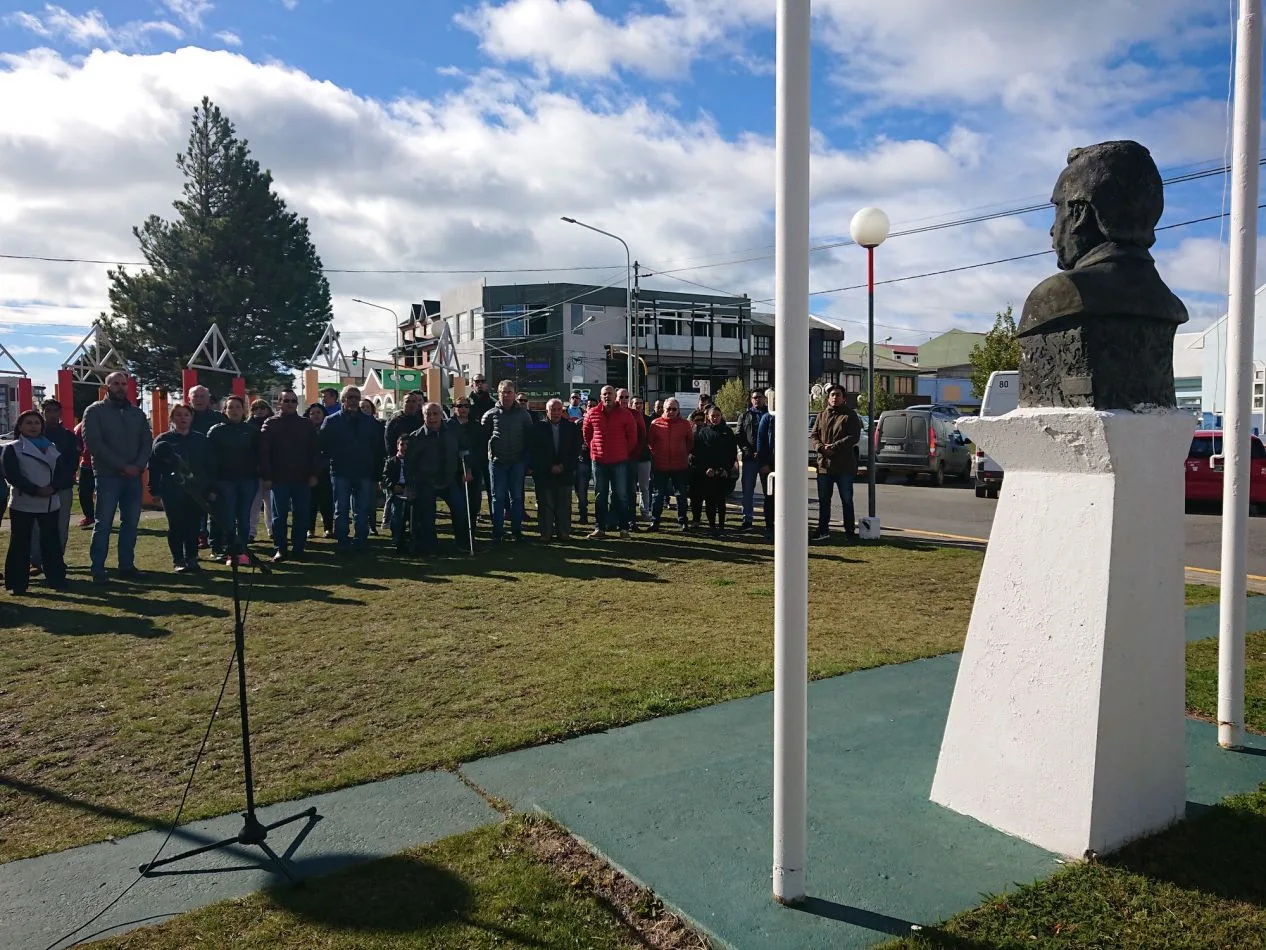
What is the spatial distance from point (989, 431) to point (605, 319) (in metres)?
63.2

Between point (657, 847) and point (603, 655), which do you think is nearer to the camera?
point (657, 847)

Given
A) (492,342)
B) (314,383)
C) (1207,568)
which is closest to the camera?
(1207,568)

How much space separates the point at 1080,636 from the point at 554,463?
8647 mm

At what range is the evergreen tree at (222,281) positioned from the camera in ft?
135

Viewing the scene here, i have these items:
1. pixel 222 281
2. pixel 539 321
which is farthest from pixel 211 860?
pixel 539 321

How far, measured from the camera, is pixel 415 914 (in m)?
2.81

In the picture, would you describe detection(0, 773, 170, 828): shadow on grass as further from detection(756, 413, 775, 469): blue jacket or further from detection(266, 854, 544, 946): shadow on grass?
detection(756, 413, 775, 469): blue jacket

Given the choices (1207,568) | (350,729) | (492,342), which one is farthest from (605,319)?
(350,729)

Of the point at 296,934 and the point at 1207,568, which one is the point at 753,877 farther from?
the point at 1207,568

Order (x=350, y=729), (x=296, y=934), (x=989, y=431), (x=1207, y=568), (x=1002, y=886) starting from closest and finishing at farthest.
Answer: (x=296, y=934)
(x=1002, y=886)
(x=989, y=431)
(x=350, y=729)
(x=1207, y=568)

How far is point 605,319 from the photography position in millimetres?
65500

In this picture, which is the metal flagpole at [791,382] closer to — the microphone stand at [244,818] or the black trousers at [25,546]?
the microphone stand at [244,818]

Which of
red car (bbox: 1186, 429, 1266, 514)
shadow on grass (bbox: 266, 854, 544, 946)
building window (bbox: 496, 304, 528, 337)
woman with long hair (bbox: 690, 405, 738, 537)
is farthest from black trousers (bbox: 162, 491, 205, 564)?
building window (bbox: 496, 304, 528, 337)

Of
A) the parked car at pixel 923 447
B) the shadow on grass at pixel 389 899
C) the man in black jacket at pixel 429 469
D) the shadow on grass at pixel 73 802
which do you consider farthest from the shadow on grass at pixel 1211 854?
the parked car at pixel 923 447
